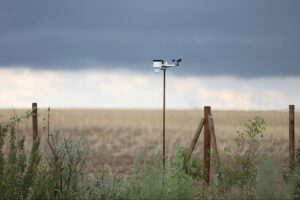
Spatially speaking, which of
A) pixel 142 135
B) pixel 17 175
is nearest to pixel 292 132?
pixel 17 175

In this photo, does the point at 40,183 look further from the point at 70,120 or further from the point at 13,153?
the point at 70,120

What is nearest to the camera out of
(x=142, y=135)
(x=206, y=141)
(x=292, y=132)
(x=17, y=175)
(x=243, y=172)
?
(x=17, y=175)

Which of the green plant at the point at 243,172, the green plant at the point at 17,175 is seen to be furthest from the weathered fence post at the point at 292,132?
the green plant at the point at 17,175

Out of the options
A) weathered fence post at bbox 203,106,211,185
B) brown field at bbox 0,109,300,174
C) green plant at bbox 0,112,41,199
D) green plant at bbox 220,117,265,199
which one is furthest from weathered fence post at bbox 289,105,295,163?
green plant at bbox 0,112,41,199

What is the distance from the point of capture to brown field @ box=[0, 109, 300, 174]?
762 inches

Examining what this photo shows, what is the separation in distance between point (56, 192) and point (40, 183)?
807 mm

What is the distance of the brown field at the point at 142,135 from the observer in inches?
762

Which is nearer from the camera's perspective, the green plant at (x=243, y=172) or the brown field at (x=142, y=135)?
the green plant at (x=243, y=172)

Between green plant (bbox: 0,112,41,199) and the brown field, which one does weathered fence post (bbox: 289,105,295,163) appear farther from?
green plant (bbox: 0,112,41,199)

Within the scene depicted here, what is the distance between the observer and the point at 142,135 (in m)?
33.9

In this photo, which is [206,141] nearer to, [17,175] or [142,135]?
[17,175]

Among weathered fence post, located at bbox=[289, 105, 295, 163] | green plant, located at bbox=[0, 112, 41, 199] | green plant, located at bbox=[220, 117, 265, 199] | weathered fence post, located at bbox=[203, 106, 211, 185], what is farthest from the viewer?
weathered fence post, located at bbox=[289, 105, 295, 163]

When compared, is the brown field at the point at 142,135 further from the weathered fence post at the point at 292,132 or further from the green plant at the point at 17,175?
the green plant at the point at 17,175

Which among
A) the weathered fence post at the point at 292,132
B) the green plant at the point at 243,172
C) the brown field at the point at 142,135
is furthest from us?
the brown field at the point at 142,135
